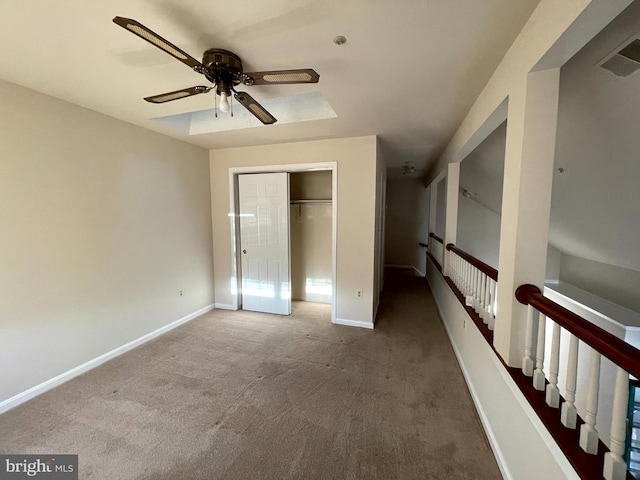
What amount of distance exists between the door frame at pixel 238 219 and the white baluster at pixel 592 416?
259 centimetres

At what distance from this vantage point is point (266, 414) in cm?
189

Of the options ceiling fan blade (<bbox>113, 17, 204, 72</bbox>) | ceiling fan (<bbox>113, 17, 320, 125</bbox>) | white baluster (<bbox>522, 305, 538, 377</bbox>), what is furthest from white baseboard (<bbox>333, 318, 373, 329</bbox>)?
ceiling fan blade (<bbox>113, 17, 204, 72</bbox>)

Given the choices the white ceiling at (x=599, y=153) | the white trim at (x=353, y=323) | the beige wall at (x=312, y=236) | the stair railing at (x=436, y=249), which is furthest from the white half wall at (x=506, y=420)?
the beige wall at (x=312, y=236)

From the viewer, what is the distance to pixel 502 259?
159cm

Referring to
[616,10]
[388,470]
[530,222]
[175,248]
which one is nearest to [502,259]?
[530,222]

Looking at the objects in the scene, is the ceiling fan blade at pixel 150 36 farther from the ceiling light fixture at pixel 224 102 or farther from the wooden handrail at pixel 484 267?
the wooden handrail at pixel 484 267

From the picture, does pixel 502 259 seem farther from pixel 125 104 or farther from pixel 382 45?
pixel 125 104

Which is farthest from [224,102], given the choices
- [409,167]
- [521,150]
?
[409,167]

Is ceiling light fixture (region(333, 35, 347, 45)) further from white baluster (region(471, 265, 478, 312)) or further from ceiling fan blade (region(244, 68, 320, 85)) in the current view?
white baluster (region(471, 265, 478, 312))

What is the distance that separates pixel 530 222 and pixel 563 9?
0.90 metres

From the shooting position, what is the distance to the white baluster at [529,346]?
54.5 inches

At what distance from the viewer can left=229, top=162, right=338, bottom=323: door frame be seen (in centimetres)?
335

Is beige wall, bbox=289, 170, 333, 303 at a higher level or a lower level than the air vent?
lower

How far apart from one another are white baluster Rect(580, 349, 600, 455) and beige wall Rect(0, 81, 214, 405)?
11.6 ft
